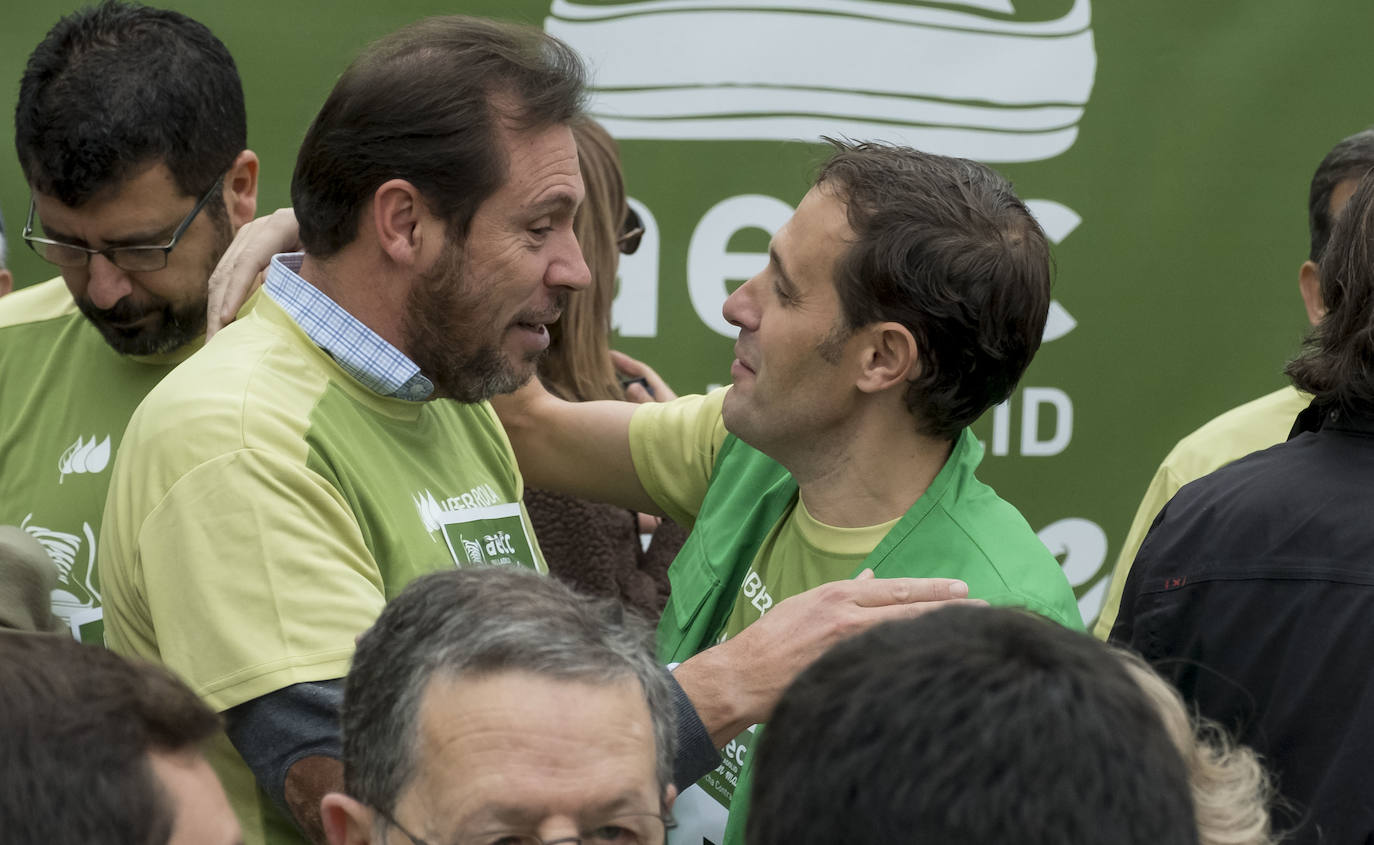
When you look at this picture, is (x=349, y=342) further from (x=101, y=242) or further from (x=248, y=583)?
(x=101, y=242)

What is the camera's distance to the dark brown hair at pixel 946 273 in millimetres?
2168

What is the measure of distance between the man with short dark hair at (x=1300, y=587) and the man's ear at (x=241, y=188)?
171 cm

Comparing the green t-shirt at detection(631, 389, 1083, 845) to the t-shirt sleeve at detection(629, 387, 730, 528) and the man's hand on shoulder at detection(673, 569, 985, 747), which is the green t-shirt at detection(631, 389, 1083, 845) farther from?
the man's hand on shoulder at detection(673, 569, 985, 747)

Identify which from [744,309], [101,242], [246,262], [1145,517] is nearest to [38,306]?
[101,242]

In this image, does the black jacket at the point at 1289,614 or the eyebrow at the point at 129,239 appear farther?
the eyebrow at the point at 129,239

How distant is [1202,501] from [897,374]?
472 millimetres

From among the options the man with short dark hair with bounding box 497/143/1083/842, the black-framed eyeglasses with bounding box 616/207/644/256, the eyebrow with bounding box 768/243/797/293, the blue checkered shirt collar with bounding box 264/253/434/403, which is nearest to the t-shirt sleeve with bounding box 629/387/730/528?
the man with short dark hair with bounding box 497/143/1083/842

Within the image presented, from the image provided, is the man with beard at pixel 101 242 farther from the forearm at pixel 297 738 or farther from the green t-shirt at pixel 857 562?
the green t-shirt at pixel 857 562

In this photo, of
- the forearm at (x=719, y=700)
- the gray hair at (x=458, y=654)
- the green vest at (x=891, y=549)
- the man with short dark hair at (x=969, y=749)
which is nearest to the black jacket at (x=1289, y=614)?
the green vest at (x=891, y=549)

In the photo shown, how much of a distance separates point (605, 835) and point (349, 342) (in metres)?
0.93

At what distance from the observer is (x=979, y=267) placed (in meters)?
2.16

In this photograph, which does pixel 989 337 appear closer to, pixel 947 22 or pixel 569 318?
pixel 569 318

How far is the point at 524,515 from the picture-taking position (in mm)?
2367

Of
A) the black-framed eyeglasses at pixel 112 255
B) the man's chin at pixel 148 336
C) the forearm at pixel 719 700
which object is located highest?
the black-framed eyeglasses at pixel 112 255
